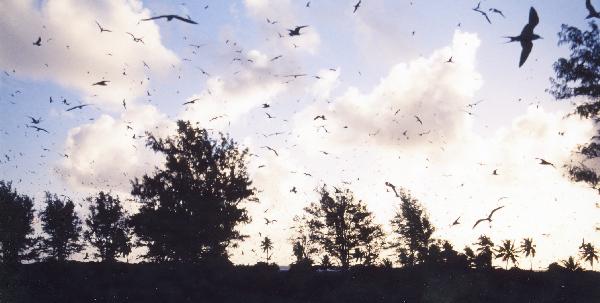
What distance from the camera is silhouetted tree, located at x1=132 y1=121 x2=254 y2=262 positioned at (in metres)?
28.7

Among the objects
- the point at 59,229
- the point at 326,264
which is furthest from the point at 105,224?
the point at 326,264

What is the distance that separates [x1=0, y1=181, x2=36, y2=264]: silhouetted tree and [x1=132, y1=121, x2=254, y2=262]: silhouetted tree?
27.7 ft

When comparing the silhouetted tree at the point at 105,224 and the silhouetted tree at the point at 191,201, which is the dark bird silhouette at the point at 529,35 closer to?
the silhouetted tree at the point at 191,201

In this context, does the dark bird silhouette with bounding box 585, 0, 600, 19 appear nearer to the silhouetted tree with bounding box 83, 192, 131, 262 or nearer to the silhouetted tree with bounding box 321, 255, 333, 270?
the silhouetted tree with bounding box 321, 255, 333, 270

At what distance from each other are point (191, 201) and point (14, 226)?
17.4 m

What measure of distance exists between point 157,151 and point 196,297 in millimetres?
16389

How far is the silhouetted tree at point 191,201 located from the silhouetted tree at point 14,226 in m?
8.43

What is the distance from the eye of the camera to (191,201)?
2952cm

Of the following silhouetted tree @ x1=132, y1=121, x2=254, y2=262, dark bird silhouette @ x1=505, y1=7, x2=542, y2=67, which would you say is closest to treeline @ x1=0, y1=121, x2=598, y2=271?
silhouetted tree @ x1=132, y1=121, x2=254, y2=262

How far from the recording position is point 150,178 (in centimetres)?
3092

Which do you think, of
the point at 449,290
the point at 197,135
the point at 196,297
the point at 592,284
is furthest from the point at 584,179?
the point at 197,135

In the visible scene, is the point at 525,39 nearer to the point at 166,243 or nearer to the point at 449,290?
the point at 449,290

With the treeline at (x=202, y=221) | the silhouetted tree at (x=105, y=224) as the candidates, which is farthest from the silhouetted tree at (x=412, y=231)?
the silhouetted tree at (x=105, y=224)

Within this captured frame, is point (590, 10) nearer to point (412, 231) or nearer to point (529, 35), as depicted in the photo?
point (529, 35)
